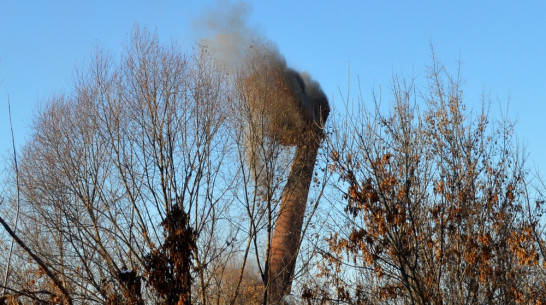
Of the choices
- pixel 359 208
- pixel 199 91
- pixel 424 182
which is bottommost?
pixel 359 208

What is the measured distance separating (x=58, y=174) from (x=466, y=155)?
349 inches

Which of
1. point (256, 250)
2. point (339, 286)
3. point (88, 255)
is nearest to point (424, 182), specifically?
point (339, 286)

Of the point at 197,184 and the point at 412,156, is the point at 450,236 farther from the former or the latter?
the point at 197,184

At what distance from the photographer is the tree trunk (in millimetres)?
13758

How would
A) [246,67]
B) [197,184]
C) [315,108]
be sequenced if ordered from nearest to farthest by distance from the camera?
1. [197,184]
2. [246,67]
3. [315,108]

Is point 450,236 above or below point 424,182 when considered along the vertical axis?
below

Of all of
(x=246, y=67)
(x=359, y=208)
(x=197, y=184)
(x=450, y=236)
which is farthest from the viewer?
(x=246, y=67)

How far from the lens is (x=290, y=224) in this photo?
552 inches

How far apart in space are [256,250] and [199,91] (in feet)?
11.5

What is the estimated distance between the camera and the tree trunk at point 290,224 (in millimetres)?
13758

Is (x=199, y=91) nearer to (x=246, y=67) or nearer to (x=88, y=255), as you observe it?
(x=246, y=67)

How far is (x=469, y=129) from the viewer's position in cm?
983

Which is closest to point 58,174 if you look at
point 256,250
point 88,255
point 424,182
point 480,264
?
point 88,255

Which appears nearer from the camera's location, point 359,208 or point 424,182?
point 359,208
